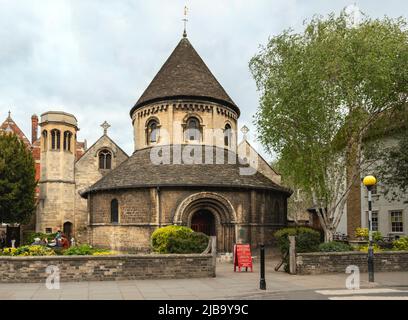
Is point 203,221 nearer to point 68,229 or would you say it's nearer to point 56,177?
point 68,229

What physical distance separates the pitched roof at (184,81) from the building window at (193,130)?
1.62 metres

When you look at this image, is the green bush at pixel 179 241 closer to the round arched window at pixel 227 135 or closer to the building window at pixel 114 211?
the building window at pixel 114 211

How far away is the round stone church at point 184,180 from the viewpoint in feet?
74.2

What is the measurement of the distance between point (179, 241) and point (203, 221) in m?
7.39

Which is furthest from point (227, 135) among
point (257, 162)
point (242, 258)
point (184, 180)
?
point (242, 258)

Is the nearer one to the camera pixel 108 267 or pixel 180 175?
pixel 108 267

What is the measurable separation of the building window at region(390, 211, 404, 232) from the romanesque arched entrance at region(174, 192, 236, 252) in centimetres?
1169

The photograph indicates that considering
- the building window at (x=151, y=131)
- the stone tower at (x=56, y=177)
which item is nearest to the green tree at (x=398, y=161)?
the building window at (x=151, y=131)

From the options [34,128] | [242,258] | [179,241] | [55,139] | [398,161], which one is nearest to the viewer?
[179,241]

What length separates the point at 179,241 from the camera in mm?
16641

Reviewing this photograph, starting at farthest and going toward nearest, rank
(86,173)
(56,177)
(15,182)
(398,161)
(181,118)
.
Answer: (86,173)
(56,177)
(15,182)
(181,118)
(398,161)

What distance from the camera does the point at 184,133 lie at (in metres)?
26.3

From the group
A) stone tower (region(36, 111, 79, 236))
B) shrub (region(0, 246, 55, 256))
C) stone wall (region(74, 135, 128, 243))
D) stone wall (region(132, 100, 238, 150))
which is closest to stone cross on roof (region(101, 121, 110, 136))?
stone wall (region(74, 135, 128, 243))
